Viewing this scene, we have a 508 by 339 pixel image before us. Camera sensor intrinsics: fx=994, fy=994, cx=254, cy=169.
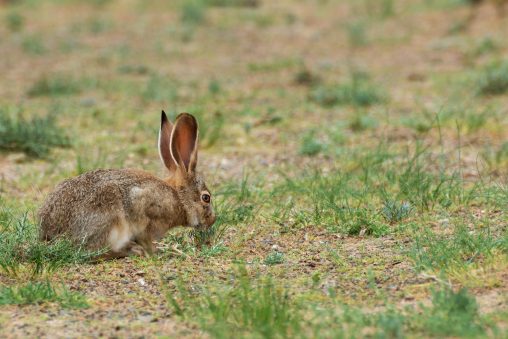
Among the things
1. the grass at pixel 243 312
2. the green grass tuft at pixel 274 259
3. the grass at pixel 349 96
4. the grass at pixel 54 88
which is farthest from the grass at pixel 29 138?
the grass at pixel 243 312

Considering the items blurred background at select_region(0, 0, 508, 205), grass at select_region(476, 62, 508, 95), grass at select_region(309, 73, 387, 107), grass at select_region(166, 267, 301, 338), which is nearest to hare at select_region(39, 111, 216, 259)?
grass at select_region(166, 267, 301, 338)

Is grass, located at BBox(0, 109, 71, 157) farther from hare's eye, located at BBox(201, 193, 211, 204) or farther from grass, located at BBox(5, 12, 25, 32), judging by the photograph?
grass, located at BBox(5, 12, 25, 32)

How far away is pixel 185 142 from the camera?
6.31 meters

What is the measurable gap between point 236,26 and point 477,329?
13.1 metres

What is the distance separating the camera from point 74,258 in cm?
547

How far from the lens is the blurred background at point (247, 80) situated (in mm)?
8656

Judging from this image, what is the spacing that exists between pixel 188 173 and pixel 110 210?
0.75m

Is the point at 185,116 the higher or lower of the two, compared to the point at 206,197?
higher

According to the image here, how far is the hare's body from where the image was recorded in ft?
18.3

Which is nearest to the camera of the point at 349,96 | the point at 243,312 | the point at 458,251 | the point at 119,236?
the point at 243,312

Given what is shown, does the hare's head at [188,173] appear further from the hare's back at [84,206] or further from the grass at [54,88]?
the grass at [54,88]

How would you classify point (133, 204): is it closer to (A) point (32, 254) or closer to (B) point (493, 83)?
(A) point (32, 254)

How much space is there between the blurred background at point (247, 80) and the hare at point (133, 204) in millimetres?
1484

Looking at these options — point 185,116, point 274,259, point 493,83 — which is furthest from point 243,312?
point 493,83
